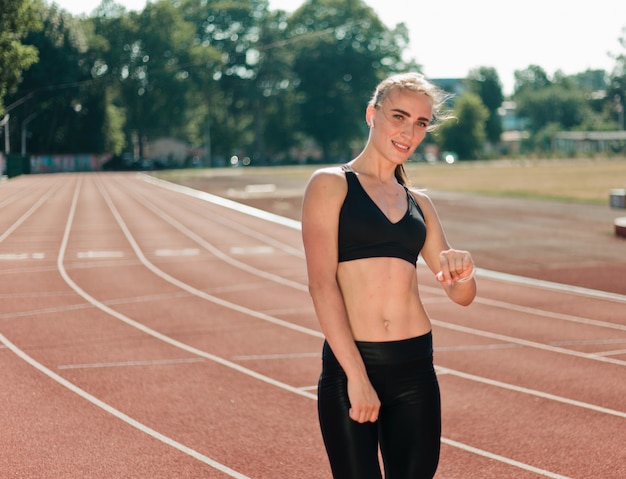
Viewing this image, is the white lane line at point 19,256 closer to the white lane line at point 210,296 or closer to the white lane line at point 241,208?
the white lane line at point 210,296

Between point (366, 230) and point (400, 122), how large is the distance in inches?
16.4

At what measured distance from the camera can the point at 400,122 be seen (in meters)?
3.08

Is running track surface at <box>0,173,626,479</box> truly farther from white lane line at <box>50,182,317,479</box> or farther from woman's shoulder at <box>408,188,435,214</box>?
woman's shoulder at <box>408,188,435,214</box>

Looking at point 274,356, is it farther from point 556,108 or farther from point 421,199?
point 556,108

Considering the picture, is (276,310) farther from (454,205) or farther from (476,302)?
(454,205)

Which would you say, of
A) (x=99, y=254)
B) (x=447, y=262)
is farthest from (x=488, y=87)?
(x=447, y=262)

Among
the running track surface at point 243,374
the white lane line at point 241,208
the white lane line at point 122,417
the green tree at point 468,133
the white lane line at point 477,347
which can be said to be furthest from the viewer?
the green tree at point 468,133

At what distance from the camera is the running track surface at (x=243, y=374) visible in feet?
19.4

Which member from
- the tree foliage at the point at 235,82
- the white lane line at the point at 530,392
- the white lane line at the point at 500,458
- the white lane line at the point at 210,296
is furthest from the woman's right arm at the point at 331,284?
the tree foliage at the point at 235,82

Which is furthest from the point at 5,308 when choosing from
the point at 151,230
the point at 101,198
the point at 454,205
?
the point at 101,198

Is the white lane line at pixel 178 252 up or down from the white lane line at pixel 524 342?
up

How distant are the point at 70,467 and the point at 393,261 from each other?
3.55 m

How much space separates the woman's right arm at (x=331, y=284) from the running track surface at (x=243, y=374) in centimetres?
288

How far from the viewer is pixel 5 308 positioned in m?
12.2
